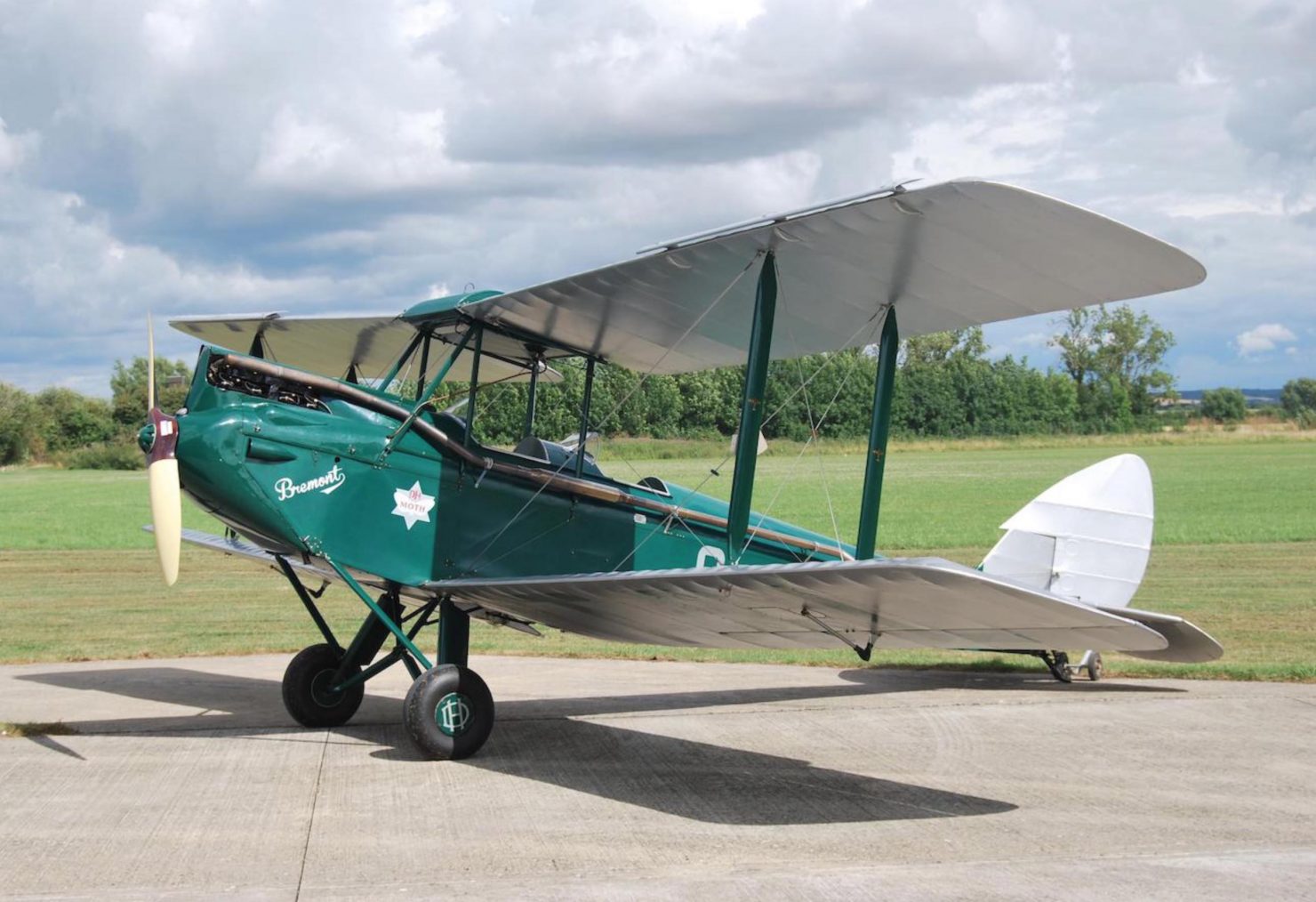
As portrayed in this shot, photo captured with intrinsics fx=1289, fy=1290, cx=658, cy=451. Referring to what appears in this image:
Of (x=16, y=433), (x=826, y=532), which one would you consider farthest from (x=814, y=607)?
(x=16, y=433)

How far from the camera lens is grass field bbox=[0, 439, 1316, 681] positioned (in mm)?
13336

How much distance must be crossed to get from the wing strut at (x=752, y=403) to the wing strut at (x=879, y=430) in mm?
1209

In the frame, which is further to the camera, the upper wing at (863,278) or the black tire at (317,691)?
the black tire at (317,691)

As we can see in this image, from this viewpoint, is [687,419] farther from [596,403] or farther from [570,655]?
[570,655]

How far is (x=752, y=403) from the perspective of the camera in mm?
7816

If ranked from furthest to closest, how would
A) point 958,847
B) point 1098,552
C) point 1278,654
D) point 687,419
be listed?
1. point 687,419
2. point 1278,654
3. point 1098,552
4. point 958,847

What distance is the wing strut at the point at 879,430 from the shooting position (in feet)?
28.8

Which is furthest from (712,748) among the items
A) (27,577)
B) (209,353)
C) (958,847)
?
(27,577)

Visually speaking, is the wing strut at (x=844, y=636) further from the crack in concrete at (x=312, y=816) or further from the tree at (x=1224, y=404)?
the tree at (x=1224, y=404)

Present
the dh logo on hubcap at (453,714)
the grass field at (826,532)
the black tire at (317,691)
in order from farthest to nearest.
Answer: the grass field at (826,532) → the black tire at (317,691) → the dh logo on hubcap at (453,714)

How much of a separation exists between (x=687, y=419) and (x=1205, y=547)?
533 inches

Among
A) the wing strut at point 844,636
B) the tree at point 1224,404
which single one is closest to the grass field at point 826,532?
the wing strut at point 844,636

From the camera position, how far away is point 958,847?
595 centimetres

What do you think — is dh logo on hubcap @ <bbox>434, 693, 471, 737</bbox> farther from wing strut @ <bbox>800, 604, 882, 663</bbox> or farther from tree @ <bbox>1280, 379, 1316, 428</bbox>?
tree @ <bbox>1280, 379, 1316, 428</bbox>
